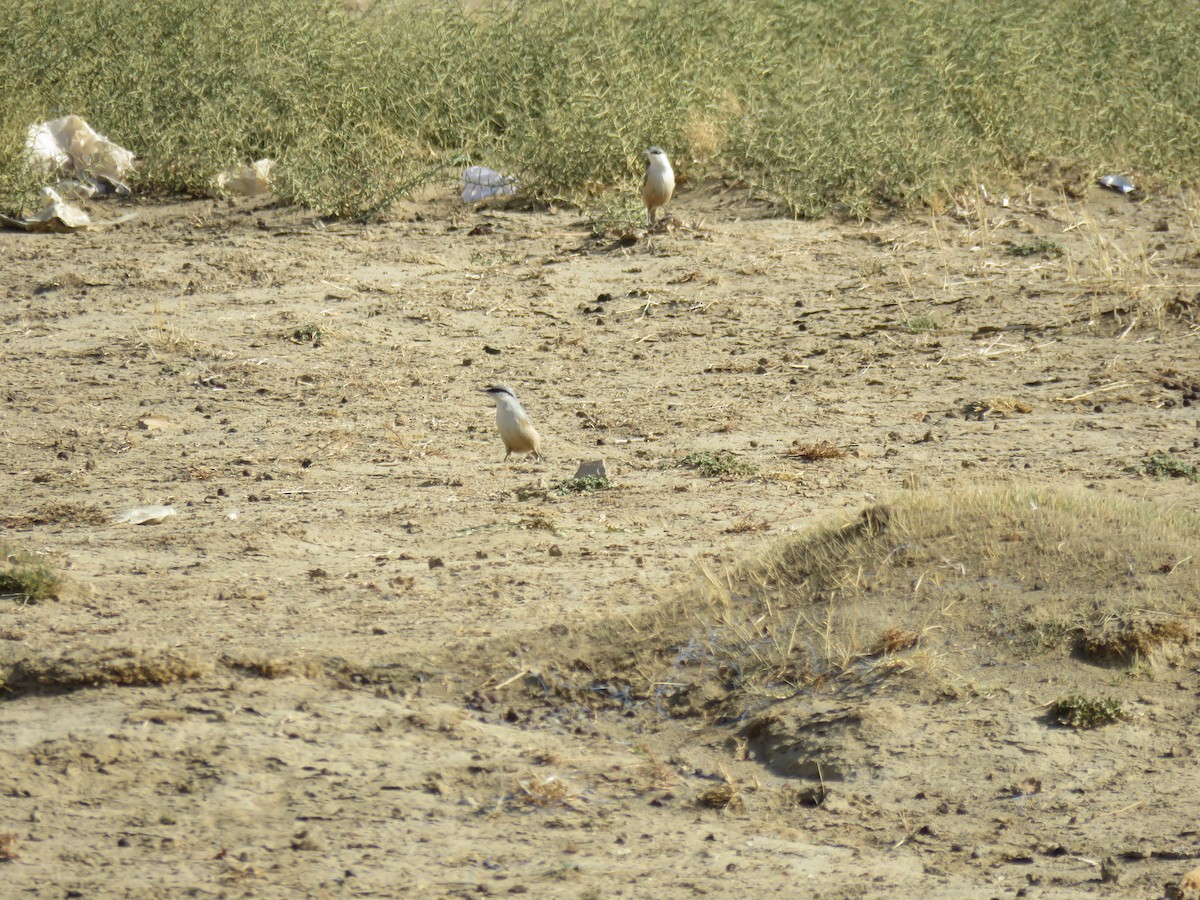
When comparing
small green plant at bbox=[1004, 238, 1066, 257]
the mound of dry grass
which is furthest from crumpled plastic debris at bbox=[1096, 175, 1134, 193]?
the mound of dry grass

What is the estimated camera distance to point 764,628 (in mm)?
4477

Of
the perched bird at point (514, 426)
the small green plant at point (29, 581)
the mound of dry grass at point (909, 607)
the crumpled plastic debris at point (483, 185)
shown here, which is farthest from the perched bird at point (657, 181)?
the small green plant at point (29, 581)

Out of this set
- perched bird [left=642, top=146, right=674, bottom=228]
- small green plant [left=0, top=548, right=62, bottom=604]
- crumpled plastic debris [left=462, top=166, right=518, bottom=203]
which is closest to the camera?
small green plant [left=0, top=548, right=62, bottom=604]

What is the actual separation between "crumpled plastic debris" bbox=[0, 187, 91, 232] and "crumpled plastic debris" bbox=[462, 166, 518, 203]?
2.60 m

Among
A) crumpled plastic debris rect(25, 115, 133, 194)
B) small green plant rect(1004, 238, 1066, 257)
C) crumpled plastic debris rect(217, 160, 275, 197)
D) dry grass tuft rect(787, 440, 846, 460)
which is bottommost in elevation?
dry grass tuft rect(787, 440, 846, 460)

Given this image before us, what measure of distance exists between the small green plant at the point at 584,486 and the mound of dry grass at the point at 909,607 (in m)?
1.32

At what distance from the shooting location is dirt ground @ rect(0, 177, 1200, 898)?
3.54 m

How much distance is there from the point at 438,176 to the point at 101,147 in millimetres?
2467

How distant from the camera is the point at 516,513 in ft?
19.0

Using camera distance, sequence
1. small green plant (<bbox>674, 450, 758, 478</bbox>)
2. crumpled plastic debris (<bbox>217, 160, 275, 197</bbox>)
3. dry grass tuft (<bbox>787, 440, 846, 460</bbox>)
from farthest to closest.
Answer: crumpled plastic debris (<bbox>217, 160, 275, 197</bbox>)
dry grass tuft (<bbox>787, 440, 846, 460</bbox>)
small green plant (<bbox>674, 450, 758, 478</bbox>)

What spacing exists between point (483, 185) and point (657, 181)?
152 cm

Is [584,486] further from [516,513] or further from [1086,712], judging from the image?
[1086,712]

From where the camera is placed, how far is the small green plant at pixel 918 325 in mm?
8094

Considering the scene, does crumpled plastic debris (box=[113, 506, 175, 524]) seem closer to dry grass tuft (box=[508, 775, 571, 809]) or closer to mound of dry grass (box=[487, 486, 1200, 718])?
mound of dry grass (box=[487, 486, 1200, 718])
